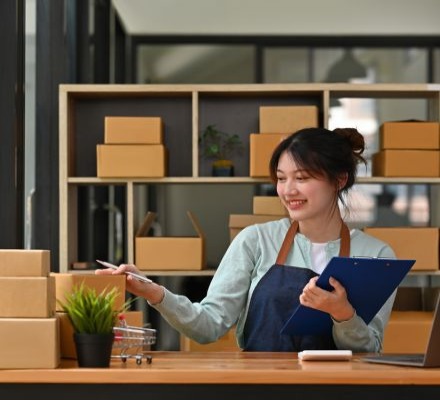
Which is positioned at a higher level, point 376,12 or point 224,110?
point 376,12

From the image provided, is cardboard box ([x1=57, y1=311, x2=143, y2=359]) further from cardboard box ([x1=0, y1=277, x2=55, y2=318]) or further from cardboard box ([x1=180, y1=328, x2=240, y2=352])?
cardboard box ([x1=180, y1=328, x2=240, y2=352])

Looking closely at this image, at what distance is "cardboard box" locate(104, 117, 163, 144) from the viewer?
15.8 ft

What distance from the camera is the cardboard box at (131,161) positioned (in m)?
4.79

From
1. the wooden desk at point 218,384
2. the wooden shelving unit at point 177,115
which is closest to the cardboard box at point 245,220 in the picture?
the wooden shelving unit at point 177,115

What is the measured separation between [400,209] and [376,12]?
58.2 inches

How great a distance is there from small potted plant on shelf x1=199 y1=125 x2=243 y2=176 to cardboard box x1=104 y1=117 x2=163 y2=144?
11.6 inches

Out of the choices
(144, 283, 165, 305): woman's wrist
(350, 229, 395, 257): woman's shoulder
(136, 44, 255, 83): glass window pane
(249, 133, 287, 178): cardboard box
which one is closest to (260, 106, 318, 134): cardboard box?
Answer: (249, 133, 287, 178): cardboard box

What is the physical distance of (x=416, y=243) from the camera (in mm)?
4820

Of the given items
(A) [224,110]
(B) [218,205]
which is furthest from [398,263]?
(B) [218,205]

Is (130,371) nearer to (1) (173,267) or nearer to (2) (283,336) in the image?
(2) (283,336)

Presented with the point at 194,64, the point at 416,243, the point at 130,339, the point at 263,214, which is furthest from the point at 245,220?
the point at 194,64

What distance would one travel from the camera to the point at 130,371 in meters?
2.24

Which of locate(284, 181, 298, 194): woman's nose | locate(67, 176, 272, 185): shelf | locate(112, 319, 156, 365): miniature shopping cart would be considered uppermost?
locate(67, 176, 272, 185): shelf

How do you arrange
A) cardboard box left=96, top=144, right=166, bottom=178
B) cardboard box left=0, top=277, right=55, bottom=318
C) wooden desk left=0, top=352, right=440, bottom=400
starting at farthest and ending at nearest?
cardboard box left=96, top=144, right=166, bottom=178, cardboard box left=0, top=277, right=55, bottom=318, wooden desk left=0, top=352, right=440, bottom=400
